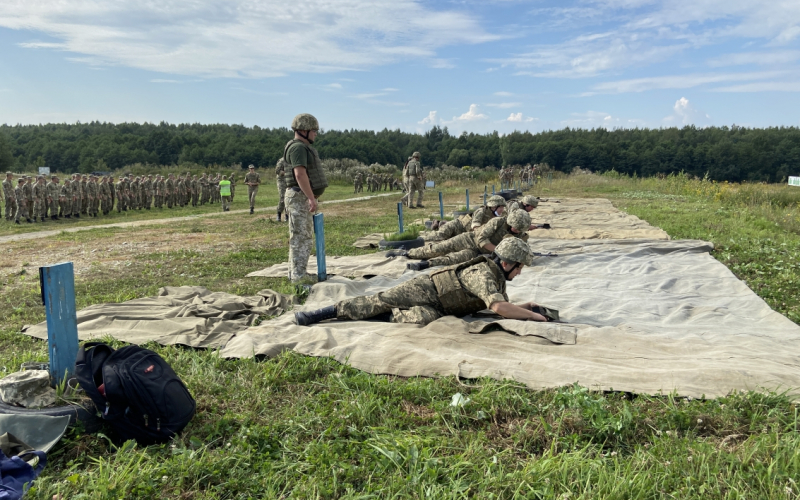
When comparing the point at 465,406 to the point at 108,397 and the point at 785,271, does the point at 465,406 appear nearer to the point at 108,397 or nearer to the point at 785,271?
the point at 108,397

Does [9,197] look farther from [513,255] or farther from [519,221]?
[513,255]

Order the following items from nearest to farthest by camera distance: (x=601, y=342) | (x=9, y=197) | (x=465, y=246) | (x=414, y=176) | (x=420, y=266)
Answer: (x=601, y=342), (x=420, y=266), (x=465, y=246), (x=9, y=197), (x=414, y=176)

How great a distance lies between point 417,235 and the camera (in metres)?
10.1

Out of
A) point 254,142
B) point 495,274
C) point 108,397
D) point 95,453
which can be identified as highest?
point 254,142

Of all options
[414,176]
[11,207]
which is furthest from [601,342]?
[11,207]

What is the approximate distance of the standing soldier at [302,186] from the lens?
21.1ft

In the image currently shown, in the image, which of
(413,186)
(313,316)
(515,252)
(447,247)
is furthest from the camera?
(413,186)

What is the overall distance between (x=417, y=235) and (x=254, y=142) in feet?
205

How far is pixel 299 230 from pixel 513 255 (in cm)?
294

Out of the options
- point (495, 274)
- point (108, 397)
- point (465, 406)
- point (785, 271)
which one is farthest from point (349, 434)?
point (785, 271)

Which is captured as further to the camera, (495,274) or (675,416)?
(495,274)

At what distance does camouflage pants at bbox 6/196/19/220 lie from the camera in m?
16.7

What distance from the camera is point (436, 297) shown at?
5.02 metres

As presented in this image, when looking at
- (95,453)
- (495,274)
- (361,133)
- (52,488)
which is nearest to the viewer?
(52,488)
